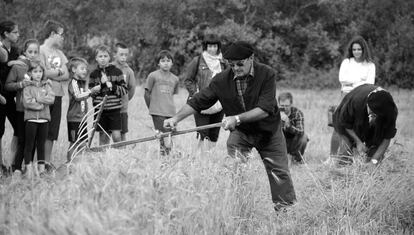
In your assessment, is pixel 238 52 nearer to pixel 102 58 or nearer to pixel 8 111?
pixel 102 58

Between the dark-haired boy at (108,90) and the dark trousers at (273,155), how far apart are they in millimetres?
2445

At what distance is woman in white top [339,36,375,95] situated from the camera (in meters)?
10.1

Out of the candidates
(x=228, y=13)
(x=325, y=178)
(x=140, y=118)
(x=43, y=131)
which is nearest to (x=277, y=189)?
(x=325, y=178)

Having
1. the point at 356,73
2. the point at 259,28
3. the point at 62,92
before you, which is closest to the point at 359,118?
the point at 356,73

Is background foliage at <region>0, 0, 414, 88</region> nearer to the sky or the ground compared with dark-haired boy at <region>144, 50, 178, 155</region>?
nearer to the sky

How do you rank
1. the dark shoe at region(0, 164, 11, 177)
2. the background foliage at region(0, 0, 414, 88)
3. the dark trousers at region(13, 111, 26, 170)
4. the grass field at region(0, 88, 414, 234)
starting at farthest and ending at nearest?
the background foliage at region(0, 0, 414, 88) < the dark trousers at region(13, 111, 26, 170) < the dark shoe at region(0, 164, 11, 177) < the grass field at region(0, 88, 414, 234)

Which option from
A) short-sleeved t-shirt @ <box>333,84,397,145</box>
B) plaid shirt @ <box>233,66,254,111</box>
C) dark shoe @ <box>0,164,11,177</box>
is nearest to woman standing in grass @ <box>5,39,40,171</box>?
dark shoe @ <box>0,164,11,177</box>

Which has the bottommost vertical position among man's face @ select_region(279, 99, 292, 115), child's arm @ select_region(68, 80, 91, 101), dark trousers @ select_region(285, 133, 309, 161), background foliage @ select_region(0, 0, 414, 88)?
dark trousers @ select_region(285, 133, 309, 161)

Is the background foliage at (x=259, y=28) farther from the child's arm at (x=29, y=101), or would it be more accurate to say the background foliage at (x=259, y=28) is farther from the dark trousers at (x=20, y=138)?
the child's arm at (x=29, y=101)

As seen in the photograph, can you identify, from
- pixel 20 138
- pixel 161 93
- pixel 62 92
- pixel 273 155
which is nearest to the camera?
pixel 273 155

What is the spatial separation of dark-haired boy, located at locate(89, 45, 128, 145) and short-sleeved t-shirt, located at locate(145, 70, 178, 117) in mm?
512

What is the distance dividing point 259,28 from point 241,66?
973 inches

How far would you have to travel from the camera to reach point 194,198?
492cm

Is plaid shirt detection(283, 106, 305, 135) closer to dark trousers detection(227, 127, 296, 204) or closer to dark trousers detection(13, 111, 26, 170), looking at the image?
dark trousers detection(227, 127, 296, 204)
